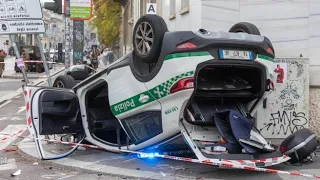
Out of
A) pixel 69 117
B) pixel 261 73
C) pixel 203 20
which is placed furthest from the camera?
pixel 203 20

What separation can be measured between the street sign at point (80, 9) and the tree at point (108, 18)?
24003mm

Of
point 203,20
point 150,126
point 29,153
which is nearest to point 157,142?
point 150,126

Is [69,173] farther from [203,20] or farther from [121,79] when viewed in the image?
[203,20]

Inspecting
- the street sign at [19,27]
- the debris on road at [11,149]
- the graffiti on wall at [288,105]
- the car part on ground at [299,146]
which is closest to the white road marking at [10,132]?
the debris on road at [11,149]

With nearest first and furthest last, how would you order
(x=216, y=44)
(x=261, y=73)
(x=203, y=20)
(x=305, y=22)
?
(x=216, y=44), (x=261, y=73), (x=305, y=22), (x=203, y=20)

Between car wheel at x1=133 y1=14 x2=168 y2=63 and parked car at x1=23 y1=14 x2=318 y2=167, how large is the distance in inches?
0.5

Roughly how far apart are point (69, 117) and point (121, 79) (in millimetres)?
1295

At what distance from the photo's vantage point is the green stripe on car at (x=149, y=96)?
553cm

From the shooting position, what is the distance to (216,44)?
5.52 meters

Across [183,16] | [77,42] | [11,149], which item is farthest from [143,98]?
[77,42]

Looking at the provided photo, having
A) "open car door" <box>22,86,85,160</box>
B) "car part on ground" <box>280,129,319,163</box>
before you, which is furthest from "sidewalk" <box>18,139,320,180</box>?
"open car door" <box>22,86,85,160</box>

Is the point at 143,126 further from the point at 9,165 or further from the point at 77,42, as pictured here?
the point at 77,42

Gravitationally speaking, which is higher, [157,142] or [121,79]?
[121,79]

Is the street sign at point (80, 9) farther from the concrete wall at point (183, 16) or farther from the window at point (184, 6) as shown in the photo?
the window at point (184, 6)
